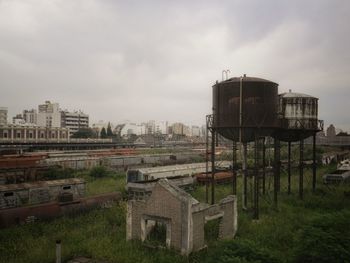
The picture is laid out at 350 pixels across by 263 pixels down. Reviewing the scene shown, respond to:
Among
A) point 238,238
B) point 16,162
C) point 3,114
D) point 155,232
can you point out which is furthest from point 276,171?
point 3,114

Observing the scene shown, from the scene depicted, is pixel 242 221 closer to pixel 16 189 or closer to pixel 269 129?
pixel 269 129

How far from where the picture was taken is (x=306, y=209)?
20.2m

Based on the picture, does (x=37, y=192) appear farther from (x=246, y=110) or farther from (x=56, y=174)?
(x=246, y=110)

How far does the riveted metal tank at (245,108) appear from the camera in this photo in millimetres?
18406

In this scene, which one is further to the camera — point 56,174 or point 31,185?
point 56,174

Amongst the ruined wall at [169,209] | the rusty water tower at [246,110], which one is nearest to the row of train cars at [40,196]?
the ruined wall at [169,209]

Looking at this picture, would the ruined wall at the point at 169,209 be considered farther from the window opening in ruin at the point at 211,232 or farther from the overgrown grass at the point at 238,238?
the window opening in ruin at the point at 211,232

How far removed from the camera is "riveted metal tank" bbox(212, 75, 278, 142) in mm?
18406

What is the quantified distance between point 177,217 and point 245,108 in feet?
25.9

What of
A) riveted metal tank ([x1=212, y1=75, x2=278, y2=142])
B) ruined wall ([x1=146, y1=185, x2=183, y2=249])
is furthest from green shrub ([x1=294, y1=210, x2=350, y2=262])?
riveted metal tank ([x1=212, y1=75, x2=278, y2=142])

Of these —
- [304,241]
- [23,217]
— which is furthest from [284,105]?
[23,217]

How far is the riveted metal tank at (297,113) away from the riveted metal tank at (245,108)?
3.47 meters

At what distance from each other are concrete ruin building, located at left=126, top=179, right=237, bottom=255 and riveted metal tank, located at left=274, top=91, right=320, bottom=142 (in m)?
9.11

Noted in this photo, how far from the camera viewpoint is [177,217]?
1330cm
